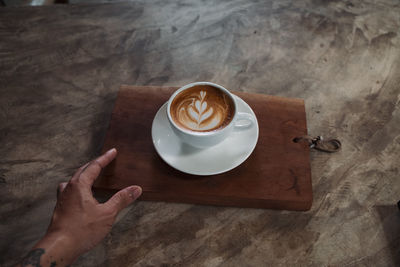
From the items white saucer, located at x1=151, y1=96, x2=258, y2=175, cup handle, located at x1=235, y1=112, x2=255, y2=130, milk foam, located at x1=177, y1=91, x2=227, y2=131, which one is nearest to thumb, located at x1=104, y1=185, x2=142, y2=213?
white saucer, located at x1=151, y1=96, x2=258, y2=175

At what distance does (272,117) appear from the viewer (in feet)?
3.26

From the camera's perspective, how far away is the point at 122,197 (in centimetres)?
80

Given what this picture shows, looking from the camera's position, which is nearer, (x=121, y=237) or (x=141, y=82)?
(x=121, y=237)

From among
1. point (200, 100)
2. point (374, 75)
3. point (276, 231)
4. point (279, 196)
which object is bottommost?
point (276, 231)

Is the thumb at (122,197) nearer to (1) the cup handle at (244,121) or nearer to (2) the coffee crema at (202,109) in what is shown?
(2) the coffee crema at (202,109)

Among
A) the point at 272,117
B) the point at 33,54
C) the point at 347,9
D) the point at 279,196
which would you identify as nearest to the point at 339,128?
the point at 272,117

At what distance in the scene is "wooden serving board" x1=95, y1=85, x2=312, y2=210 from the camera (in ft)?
2.83

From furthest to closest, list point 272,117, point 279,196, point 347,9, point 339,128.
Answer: point 347,9 < point 339,128 < point 272,117 < point 279,196

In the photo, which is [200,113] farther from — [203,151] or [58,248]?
[58,248]

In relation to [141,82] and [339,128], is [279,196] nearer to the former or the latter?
[339,128]

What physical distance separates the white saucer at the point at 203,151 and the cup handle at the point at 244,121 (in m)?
0.01

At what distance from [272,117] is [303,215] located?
0.32 m

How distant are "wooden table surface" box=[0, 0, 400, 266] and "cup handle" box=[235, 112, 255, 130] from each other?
0.84ft

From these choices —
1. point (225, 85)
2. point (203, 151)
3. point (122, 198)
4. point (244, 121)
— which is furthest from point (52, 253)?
point (225, 85)
